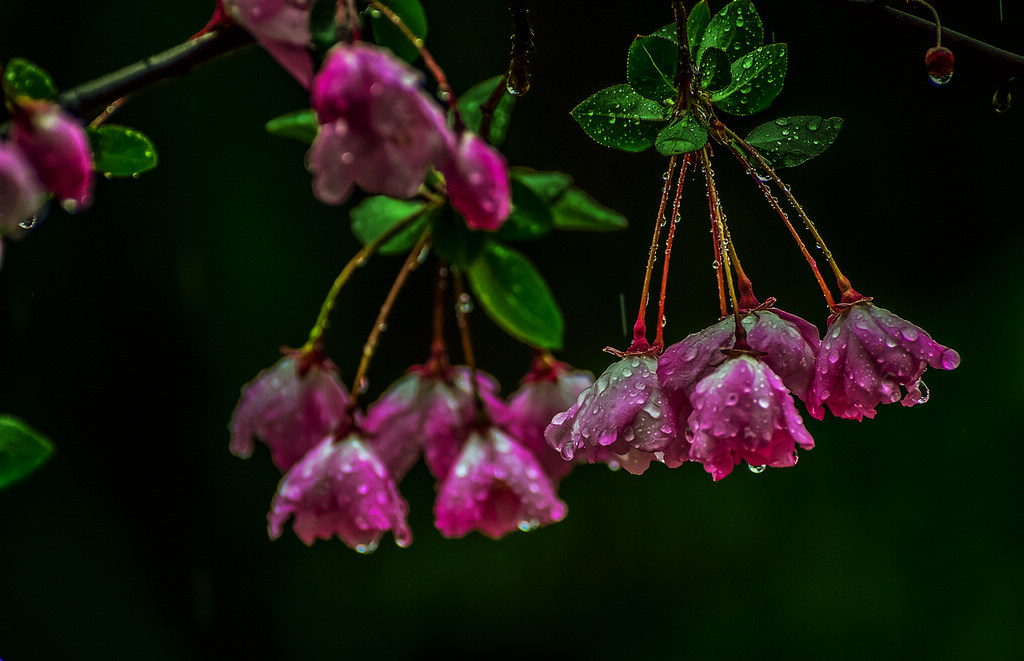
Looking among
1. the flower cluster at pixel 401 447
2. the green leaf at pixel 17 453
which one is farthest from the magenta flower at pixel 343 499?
the green leaf at pixel 17 453

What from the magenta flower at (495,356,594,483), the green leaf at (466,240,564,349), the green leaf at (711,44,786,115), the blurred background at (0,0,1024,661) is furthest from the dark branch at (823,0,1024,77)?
the blurred background at (0,0,1024,661)

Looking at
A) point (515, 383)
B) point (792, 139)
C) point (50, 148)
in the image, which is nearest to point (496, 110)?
point (792, 139)

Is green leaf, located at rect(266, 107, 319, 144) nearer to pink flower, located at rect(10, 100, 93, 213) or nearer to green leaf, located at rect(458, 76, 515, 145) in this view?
green leaf, located at rect(458, 76, 515, 145)

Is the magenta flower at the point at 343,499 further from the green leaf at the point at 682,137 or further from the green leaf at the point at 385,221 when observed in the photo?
the green leaf at the point at 682,137

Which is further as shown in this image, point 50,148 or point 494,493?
point 494,493

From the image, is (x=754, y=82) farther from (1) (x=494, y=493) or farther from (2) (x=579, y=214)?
(1) (x=494, y=493)

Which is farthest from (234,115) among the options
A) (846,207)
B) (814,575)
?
(814,575)
